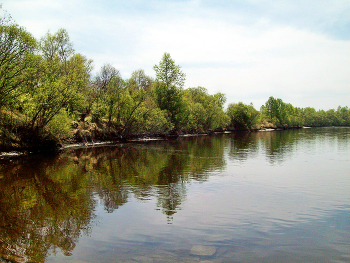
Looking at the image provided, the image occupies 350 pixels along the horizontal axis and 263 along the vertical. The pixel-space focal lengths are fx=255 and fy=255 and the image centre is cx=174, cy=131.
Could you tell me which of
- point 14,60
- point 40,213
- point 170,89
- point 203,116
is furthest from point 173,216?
point 203,116

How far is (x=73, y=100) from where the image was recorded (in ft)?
133

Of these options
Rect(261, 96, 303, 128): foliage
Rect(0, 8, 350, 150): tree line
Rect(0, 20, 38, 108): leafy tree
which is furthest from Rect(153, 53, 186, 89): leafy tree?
Rect(261, 96, 303, 128): foliage

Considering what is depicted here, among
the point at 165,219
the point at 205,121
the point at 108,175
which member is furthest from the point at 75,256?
the point at 205,121

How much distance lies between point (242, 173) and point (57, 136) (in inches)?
1210

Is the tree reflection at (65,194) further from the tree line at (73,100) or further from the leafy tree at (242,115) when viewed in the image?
the leafy tree at (242,115)

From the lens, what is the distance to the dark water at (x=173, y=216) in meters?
9.67

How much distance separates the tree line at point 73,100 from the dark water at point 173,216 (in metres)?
13.2

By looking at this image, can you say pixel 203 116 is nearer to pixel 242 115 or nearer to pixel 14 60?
pixel 242 115

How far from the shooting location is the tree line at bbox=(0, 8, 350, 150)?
105 feet

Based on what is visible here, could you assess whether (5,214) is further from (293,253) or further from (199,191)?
(293,253)

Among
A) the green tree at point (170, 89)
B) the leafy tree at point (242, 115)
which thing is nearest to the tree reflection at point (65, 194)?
the green tree at point (170, 89)

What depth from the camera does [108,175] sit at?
2378cm

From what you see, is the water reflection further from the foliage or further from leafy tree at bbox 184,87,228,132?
the foliage

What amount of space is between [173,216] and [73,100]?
32680 millimetres
